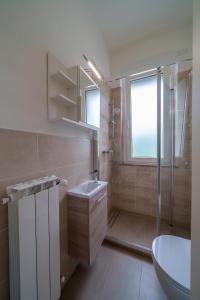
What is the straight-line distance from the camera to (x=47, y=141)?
42.1 inches

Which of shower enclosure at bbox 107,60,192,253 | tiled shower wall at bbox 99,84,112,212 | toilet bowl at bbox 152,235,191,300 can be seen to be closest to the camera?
toilet bowl at bbox 152,235,191,300

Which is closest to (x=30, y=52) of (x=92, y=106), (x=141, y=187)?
(x=92, y=106)

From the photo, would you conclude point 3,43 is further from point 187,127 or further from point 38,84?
point 187,127

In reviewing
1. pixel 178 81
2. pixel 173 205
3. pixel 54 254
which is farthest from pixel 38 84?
pixel 173 205

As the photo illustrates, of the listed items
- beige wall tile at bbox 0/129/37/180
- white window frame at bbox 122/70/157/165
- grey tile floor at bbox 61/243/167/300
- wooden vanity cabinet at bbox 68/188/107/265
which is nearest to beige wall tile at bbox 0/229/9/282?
beige wall tile at bbox 0/129/37/180

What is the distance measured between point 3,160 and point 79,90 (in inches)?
39.0

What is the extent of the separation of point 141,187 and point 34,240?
1.90m

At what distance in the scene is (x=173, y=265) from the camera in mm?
1011

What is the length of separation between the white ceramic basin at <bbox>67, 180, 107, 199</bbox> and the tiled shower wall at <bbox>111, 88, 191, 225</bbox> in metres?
0.97

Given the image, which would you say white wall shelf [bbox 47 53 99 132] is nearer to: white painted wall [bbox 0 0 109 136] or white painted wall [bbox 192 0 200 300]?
white painted wall [bbox 0 0 109 136]

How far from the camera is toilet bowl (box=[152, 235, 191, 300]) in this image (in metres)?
0.87

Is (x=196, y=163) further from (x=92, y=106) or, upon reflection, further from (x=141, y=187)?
(x=141, y=187)

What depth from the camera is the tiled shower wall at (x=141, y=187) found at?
1.90 metres

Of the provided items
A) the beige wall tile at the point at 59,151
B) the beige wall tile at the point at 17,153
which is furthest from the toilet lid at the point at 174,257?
the beige wall tile at the point at 17,153
